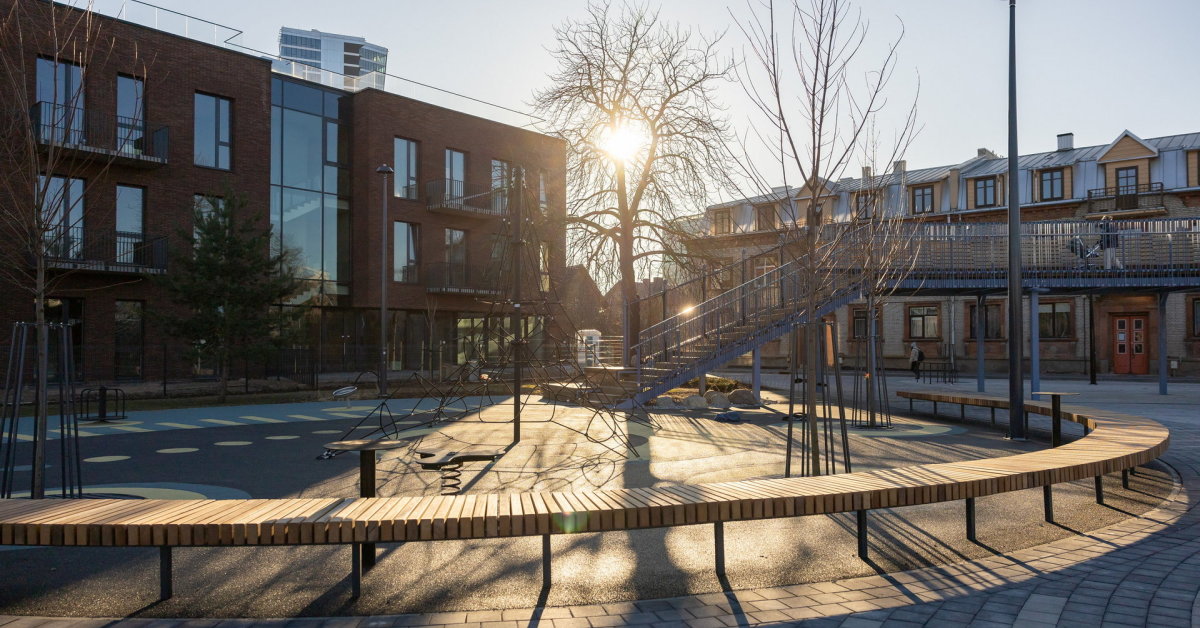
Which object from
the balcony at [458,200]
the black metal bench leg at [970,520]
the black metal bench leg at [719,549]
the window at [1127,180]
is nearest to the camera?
the black metal bench leg at [719,549]

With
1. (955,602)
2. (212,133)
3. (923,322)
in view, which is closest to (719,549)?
(955,602)

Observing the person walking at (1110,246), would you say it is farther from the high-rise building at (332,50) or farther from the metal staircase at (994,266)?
the high-rise building at (332,50)

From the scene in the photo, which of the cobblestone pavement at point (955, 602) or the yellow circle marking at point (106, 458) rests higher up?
the cobblestone pavement at point (955, 602)

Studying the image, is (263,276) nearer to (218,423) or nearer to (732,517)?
(218,423)

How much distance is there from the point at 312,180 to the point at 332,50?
580 ft

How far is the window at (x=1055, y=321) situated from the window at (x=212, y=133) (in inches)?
1514

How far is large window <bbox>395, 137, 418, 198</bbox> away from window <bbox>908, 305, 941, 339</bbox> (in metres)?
29.0

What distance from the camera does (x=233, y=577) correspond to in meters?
5.47

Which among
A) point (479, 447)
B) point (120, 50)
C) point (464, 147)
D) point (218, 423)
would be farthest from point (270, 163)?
point (479, 447)

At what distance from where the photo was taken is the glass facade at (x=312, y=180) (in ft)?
98.1

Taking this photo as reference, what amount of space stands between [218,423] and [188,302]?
23.3 feet

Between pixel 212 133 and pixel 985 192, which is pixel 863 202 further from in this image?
pixel 985 192

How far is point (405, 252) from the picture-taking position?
3294cm

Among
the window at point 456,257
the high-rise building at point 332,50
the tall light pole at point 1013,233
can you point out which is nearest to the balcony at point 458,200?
the window at point 456,257
